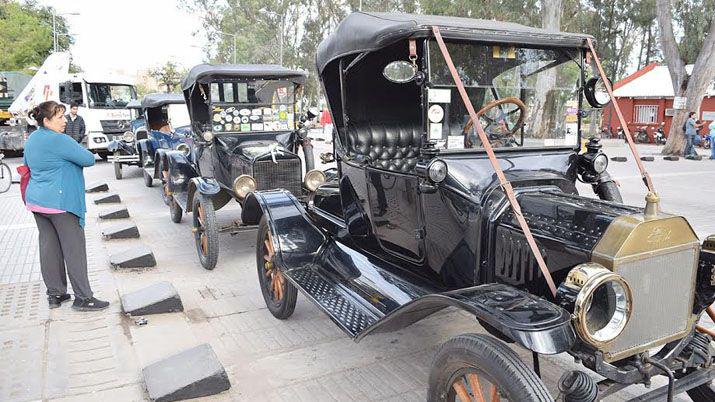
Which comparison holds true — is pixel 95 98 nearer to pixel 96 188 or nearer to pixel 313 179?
pixel 96 188

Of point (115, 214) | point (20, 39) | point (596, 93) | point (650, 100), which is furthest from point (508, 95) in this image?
point (20, 39)

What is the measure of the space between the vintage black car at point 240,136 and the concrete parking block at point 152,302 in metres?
1.42

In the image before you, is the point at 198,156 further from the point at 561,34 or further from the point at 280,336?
the point at 561,34

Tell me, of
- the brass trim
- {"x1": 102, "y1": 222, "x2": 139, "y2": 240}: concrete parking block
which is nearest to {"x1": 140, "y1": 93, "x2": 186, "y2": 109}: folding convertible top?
{"x1": 102, "y1": 222, "x2": 139, "y2": 240}: concrete parking block

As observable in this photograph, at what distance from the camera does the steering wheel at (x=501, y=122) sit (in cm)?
313

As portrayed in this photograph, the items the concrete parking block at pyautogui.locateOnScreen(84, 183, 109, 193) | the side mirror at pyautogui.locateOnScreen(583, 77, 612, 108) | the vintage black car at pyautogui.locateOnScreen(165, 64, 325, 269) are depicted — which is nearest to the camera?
the side mirror at pyautogui.locateOnScreen(583, 77, 612, 108)

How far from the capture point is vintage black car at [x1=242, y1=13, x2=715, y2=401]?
2.11m

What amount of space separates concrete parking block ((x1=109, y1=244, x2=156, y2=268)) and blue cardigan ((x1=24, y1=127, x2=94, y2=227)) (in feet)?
5.03

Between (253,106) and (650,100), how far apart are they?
2328cm

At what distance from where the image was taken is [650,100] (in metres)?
24.8

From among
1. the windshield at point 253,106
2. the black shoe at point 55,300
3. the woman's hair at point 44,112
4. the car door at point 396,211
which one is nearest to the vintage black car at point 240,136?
the windshield at point 253,106

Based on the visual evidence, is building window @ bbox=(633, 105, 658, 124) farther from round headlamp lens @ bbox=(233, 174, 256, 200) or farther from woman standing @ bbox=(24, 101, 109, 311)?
woman standing @ bbox=(24, 101, 109, 311)

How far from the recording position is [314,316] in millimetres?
4328

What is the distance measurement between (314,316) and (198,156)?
3.97 metres
